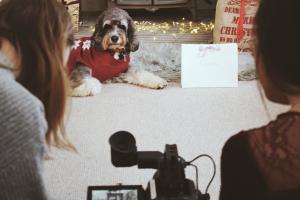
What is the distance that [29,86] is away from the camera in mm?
1036

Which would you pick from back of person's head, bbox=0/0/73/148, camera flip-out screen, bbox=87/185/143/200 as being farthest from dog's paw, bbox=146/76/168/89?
back of person's head, bbox=0/0/73/148

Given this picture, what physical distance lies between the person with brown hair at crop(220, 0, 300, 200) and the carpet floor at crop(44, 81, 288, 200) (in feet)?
2.67

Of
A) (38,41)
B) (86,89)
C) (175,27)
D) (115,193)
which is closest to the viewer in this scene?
(38,41)

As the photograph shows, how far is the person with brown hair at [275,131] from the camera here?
0.71 metres

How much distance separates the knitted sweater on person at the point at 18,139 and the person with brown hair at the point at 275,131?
351mm

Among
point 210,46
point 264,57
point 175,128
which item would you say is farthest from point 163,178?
point 210,46

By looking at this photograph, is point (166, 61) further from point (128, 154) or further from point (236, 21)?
point (128, 154)

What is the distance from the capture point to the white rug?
7.85 feet

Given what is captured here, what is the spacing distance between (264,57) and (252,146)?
0.15m

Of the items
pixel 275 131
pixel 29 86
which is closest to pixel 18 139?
pixel 29 86

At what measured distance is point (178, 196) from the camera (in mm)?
1022

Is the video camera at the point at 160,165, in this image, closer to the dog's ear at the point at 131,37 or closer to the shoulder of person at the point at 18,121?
the shoulder of person at the point at 18,121

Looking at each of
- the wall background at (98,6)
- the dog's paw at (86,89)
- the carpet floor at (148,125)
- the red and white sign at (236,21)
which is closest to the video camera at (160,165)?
the carpet floor at (148,125)

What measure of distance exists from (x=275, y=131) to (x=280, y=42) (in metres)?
0.14
